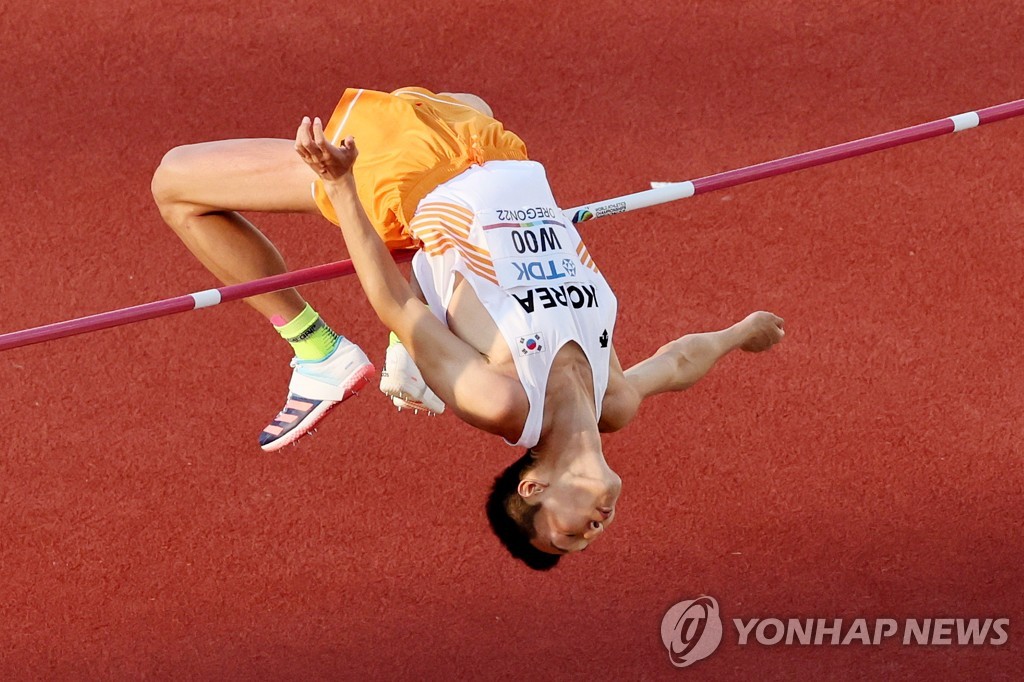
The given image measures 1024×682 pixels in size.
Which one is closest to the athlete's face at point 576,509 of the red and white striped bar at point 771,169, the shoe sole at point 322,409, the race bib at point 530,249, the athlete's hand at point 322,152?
the race bib at point 530,249

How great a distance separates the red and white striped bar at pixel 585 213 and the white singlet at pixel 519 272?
7.0 inches

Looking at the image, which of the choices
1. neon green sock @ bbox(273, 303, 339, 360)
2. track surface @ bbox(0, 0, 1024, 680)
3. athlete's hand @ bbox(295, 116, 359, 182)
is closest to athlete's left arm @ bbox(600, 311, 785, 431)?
neon green sock @ bbox(273, 303, 339, 360)

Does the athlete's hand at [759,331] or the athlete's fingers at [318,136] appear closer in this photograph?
the athlete's fingers at [318,136]

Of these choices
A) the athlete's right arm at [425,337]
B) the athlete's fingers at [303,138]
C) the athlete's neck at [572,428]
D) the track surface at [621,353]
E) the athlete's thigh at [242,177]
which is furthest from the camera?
the track surface at [621,353]

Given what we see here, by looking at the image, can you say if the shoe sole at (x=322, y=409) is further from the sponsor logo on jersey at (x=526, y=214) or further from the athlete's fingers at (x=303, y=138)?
the athlete's fingers at (x=303, y=138)

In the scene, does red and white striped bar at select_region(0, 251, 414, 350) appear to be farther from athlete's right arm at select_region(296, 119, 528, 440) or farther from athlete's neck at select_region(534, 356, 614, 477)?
athlete's neck at select_region(534, 356, 614, 477)

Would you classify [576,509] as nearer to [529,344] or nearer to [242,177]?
[529,344]

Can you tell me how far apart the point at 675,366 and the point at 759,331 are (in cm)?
29

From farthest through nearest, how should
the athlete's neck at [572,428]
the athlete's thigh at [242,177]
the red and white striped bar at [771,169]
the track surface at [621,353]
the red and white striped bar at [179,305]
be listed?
1. the track surface at [621,353]
2. the red and white striped bar at [771,169]
3. the athlete's thigh at [242,177]
4. the red and white striped bar at [179,305]
5. the athlete's neck at [572,428]

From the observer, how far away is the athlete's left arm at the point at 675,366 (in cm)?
366

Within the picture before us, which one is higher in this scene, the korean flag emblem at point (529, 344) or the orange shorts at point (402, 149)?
the orange shorts at point (402, 149)

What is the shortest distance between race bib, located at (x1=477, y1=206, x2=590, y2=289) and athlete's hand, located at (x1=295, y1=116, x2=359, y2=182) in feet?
1.44

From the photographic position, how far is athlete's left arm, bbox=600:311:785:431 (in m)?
3.66

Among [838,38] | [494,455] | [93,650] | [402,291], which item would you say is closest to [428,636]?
[494,455]
